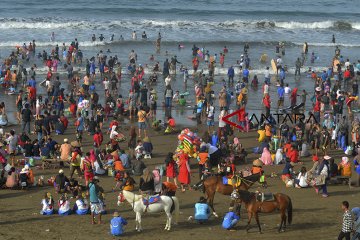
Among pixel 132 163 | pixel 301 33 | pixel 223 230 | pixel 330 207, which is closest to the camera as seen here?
pixel 223 230

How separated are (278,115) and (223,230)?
51.4 ft

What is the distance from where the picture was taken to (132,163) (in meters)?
25.2

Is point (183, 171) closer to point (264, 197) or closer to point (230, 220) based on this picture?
point (230, 220)

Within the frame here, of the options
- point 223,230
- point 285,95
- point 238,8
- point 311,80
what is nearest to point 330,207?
point 223,230

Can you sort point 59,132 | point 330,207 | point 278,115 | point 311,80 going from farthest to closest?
point 311,80
point 278,115
point 59,132
point 330,207

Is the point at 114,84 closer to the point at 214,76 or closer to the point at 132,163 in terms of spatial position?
the point at 214,76

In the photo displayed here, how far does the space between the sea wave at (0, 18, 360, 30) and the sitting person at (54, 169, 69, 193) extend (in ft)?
139

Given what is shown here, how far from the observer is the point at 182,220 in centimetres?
2000

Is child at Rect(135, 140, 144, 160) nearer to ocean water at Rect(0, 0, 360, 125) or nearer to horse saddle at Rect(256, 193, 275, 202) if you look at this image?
horse saddle at Rect(256, 193, 275, 202)

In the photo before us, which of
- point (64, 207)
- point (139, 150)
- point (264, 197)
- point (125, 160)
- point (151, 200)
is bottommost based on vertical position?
point (139, 150)

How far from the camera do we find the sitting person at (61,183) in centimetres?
2258

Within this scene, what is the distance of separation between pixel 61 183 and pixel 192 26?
1792 inches

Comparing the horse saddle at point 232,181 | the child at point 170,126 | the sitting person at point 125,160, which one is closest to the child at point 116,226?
the horse saddle at point 232,181

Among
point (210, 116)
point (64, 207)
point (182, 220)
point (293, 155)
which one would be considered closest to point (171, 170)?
point (182, 220)
